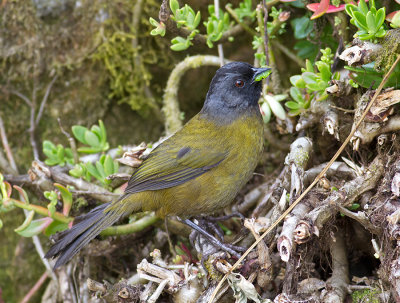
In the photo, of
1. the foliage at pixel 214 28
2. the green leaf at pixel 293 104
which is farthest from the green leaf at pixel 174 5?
the green leaf at pixel 293 104

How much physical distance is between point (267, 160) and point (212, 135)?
772 millimetres

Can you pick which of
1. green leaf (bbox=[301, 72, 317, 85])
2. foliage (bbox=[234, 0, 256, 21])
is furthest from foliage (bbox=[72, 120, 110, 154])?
green leaf (bbox=[301, 72, 317, 85])

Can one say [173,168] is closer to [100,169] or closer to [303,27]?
[100,169]

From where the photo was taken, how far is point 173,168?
3.38 m

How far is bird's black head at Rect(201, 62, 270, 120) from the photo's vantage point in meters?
3.41

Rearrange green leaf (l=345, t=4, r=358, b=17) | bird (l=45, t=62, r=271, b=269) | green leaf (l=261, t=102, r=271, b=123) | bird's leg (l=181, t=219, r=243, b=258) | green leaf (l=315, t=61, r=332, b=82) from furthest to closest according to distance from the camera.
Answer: green leaf (l=261, t=102, r=271, b=123) < bird (l=45, t=62, r=271, b=269) < bird's leg (l=181, t=219, r=243, b=258) < green leaf (l=315, t=61, r=332, b=82) < green leaf (l=345, t=4, r=358, b=17)

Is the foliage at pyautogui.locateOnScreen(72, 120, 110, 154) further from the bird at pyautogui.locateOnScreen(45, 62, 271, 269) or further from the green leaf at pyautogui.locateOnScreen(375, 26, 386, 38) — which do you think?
the green leaf at pyautogui.locateOnScreen(375, 26, 386, 38)

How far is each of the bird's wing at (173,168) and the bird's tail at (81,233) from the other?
21cm

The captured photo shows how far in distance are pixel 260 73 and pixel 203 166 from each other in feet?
2.43

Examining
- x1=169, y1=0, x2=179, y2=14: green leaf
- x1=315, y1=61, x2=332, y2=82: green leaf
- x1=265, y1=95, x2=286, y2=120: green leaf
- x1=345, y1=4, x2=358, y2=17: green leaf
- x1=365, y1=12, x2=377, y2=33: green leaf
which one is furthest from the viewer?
x1=265, y1=95, x2=286, y2=120: green leaf

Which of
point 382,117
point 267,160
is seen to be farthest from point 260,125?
point 382,117

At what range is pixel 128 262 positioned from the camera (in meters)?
3.86

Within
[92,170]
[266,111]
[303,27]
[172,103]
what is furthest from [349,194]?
[172,103]

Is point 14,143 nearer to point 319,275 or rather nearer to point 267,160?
point 267,160
